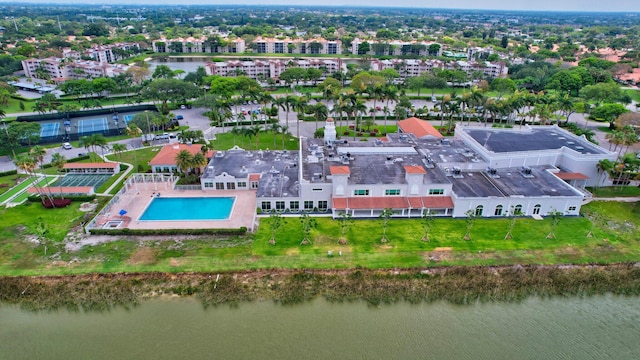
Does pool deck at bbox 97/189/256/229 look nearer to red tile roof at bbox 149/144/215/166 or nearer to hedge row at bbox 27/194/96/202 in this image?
hedge row at bbox 27/194/96/202

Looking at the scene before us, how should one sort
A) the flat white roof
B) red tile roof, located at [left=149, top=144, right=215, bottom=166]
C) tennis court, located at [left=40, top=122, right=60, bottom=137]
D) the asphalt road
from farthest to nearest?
1. tennis court, located at [left=40, top=122, right=60, bottom=137]
2. the asphalt road
3. red tile roof, located at [left=149, top=144, right=215, bottom=166]
4. the flat white roof

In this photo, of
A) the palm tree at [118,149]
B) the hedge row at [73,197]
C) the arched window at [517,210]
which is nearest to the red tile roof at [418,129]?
the arched window at [517,210]

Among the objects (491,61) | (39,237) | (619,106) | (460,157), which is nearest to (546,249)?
(460,157)

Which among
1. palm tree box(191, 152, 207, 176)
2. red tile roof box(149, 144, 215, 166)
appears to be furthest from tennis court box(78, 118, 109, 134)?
palm tree box(191, 152, 207, 176)

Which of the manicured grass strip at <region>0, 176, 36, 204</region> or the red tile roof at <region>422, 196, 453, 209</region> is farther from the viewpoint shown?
the manicured grass strip at <region>0, 176, 36, 204</region>

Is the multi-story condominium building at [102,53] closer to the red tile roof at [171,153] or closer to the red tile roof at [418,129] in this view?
the red tile roof at [171,153]

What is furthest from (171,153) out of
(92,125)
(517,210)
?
(517,210)
